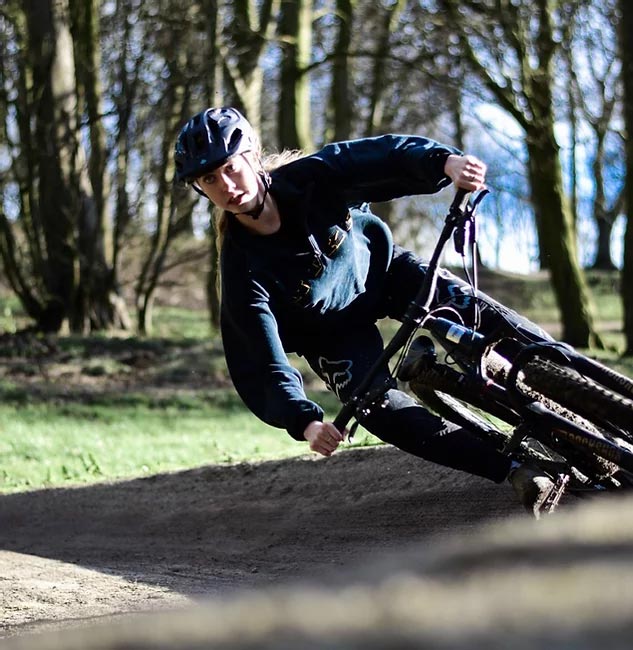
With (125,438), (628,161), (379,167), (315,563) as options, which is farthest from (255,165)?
(628,161)

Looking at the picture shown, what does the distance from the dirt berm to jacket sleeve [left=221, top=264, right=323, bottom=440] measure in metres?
0.65

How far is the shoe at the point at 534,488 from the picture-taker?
4.60 m

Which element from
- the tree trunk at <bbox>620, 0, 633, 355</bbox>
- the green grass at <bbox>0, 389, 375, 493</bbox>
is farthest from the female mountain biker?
the tree trunk at <bbox>620, 0, 633, 355</bbox>

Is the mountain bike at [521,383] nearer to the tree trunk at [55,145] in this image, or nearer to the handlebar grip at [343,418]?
the handlebar grip at [343,418]

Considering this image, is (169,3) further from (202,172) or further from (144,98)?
(202,172)

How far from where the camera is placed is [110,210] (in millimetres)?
20078

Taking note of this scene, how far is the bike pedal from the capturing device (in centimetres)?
463

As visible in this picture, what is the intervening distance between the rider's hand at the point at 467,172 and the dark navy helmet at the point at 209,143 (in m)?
0.93

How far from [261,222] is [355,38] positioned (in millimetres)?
18198

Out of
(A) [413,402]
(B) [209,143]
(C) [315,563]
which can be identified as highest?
(B) [209,143]

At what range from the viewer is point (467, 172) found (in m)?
4.48

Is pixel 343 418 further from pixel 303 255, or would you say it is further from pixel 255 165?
pixel 255 165

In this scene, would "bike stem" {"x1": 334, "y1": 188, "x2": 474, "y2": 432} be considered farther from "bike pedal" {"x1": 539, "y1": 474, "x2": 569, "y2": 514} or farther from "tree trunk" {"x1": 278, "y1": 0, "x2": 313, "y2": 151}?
"tree trunk" {"x1": 278, "y1": 0, "x2": 313, "y2": 151}

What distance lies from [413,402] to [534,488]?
0.82 meters
